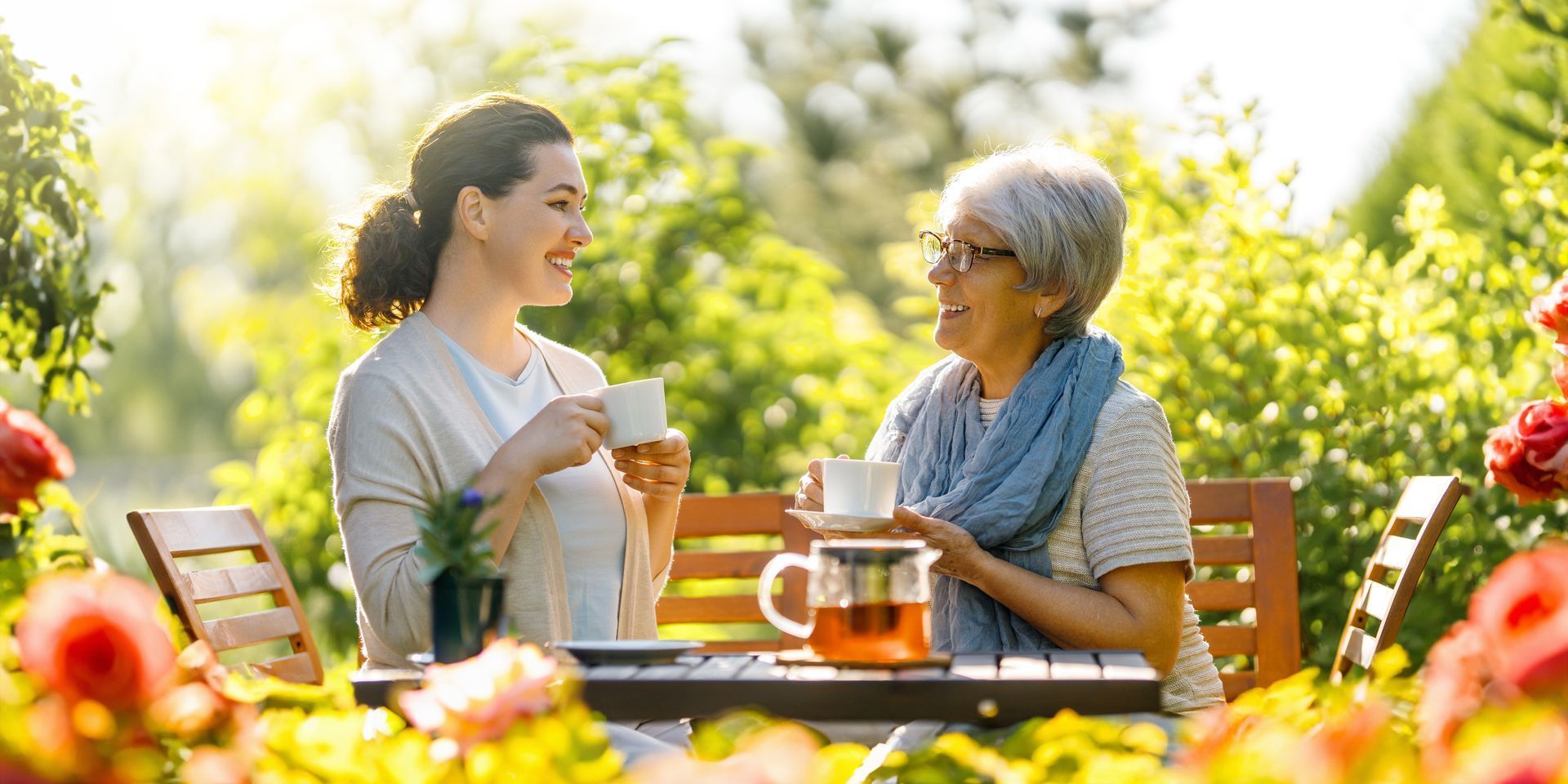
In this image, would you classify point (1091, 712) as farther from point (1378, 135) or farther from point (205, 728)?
point (1378, 135)

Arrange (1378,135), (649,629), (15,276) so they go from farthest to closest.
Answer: (1378,135), (15,276), (649,629)

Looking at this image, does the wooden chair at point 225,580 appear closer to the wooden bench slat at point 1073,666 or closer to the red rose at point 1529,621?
the wooden bench slat at point 1073,666

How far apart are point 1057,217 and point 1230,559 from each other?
0.98m

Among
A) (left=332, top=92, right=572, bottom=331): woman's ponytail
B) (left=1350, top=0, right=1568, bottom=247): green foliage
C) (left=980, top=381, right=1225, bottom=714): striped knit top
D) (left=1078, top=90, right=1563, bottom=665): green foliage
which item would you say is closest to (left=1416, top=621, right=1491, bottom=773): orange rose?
(left=980, top=381, right=1225, bottom=714): striped knit top

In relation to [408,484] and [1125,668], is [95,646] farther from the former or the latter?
[408,484]

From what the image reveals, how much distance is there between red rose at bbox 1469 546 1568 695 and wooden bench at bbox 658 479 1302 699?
1983mm

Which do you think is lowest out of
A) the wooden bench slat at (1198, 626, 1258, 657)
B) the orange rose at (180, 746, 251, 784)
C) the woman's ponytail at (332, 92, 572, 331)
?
the wooden bench slat at (1198, 626, 1258, 657)

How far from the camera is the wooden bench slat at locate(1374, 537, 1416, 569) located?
8.97ft

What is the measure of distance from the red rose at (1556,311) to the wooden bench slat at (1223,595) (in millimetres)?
964

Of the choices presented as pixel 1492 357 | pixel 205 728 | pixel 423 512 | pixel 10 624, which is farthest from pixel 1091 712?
pixel 1492 357

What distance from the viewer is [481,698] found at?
134cm

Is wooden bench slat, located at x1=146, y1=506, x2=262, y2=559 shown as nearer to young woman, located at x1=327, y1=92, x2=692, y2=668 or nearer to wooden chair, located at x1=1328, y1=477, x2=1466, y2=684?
young woman, located at x1=327, y1=92, x2=692, y2=668

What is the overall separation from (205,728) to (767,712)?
637 mm

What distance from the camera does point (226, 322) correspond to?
5.99 metres
